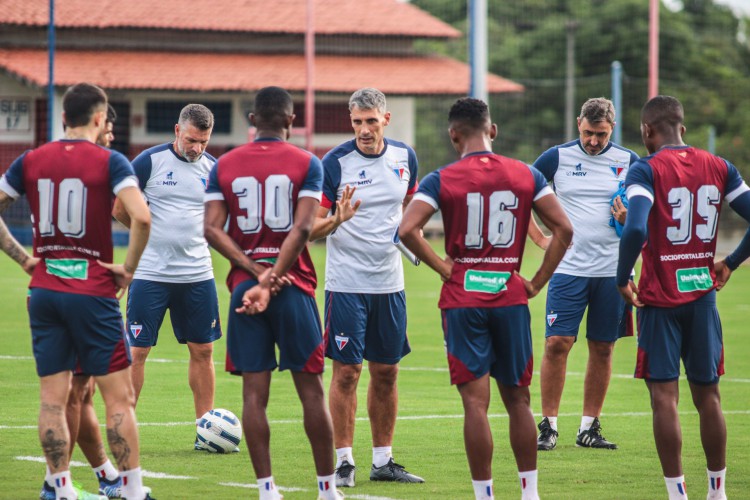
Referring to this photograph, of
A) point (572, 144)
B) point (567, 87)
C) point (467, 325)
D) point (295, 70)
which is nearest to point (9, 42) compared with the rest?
point (295, 70)

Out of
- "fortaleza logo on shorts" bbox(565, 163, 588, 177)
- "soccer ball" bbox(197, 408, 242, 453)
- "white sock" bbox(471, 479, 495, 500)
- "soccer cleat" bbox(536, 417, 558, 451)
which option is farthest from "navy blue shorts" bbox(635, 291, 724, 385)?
"soccer ball" bbox(197, 408, 242, 453)

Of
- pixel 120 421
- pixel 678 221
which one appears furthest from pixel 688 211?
pixel 120 421

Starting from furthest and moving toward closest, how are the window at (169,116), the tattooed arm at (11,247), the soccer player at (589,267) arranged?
1. the window at (169,116)
2. the soccer player at (589,267)
3. the tattooed arm at (11,247)

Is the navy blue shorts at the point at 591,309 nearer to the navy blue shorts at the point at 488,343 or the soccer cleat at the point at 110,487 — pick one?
the navy blue shorts at the point at 488,343

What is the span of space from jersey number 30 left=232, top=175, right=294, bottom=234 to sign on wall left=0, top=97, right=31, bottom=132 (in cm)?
3246

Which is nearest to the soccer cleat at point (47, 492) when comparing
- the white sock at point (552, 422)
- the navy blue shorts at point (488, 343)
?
the navy blue shorts at point (488, 343)

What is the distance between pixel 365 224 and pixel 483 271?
172cm

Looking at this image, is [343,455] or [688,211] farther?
[343,455]

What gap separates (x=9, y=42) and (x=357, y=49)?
11.5 metres

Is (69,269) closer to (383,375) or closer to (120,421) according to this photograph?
(120,421)

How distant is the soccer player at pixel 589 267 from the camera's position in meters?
9.80

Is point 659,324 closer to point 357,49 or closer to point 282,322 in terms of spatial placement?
point 282,322

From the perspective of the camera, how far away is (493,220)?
23.1 ft

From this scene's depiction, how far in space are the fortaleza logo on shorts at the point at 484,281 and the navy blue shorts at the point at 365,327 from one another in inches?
61.8
